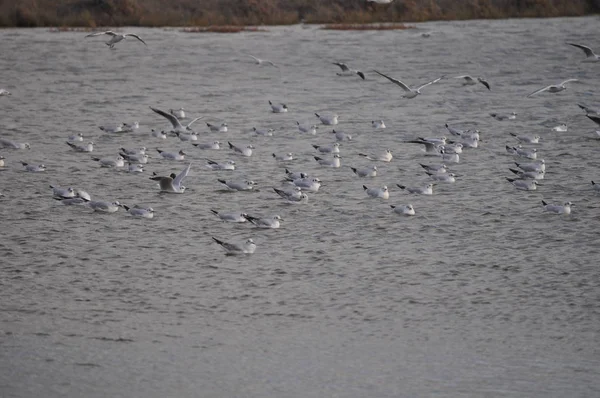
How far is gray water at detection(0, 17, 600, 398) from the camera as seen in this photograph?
1073cm

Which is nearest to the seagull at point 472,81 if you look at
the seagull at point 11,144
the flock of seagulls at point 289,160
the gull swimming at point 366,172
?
the flock of seagulls at point 289,160

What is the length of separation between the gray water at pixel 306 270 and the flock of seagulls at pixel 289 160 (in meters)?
0.17

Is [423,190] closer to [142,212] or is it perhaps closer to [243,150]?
[142,212]

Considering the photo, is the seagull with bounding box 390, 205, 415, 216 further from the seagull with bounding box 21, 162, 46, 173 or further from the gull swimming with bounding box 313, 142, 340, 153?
the seagull with bounding box 21, 162, 46, 173

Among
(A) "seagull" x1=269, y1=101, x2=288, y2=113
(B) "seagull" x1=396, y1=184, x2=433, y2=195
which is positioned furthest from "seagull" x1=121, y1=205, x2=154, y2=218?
(A) "seagull" x1=269, y1=101, x2=288, y2=113

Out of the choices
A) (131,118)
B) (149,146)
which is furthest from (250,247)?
(131,118)

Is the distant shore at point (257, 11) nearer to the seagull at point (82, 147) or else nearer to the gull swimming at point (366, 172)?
the seagull at point (82, 147)

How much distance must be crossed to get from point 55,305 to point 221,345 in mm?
2190

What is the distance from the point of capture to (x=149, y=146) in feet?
74.2

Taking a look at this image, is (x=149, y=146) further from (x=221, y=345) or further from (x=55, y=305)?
(x=221, y=345)

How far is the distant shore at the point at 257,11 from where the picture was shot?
1692 inches

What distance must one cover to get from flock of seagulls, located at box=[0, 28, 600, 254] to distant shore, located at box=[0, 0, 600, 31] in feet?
58.8

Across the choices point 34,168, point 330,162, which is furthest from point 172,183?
point 330,162

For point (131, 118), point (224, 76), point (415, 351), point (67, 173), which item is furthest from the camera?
point (224, 76)
